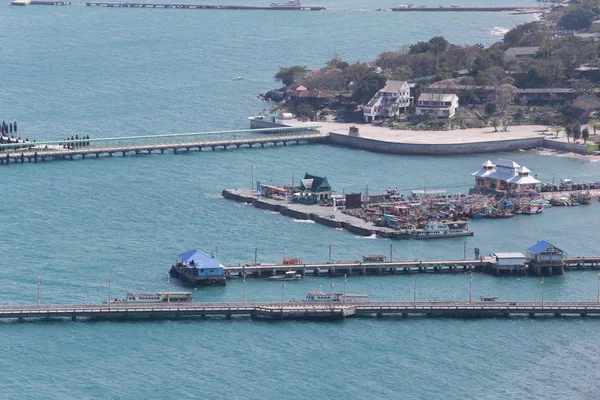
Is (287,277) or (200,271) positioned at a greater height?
(200,271)

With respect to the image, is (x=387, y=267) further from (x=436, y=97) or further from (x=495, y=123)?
(x=436, y=97)

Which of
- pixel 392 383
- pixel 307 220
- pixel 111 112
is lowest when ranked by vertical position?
pixel 392 383

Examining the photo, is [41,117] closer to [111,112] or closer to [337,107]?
[111,112]

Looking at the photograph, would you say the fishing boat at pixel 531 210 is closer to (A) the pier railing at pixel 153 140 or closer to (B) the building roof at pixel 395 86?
(A) the pier railing at pixel 153 140

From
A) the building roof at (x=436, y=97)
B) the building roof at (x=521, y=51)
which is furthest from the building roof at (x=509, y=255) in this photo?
the building roof at (x=521, y=51)

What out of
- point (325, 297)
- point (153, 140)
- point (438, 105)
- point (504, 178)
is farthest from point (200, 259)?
point (438, 105)

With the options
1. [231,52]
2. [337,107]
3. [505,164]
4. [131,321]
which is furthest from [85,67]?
[131,321]
